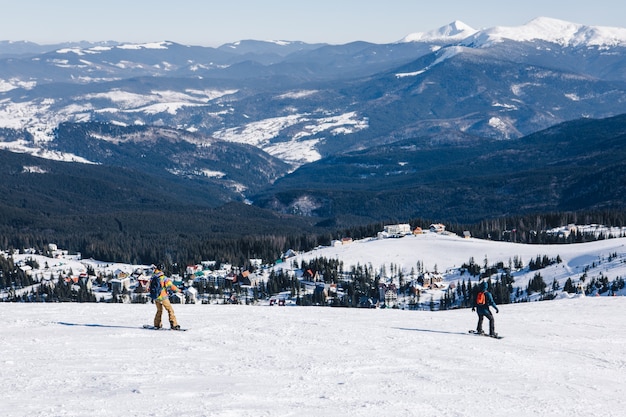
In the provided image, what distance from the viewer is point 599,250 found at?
12938cm

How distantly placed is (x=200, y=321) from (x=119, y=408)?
55.9 feet

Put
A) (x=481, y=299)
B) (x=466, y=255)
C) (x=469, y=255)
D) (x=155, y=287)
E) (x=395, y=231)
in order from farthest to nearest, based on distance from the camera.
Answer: (x=395, y=231) < (x=466, y=255) < (x=469, y=255) < (x=481, y=299) < (x=155, y=287)

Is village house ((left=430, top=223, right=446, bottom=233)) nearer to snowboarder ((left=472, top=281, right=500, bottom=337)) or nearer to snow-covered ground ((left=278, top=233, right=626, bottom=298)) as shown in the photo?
snow-covered ground ((left=278, top=233, right=626, bottom=298))

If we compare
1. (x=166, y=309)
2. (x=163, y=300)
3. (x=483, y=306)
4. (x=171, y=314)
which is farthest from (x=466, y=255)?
(x=163, y=300)

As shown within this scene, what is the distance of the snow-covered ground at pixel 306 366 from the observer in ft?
80.6

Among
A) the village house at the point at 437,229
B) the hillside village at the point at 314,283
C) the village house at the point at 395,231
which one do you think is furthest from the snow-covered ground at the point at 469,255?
the village house at the point at 437,229

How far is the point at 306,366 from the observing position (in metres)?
29.8

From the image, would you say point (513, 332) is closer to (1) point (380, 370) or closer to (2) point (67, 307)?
(1) point (380, 370)

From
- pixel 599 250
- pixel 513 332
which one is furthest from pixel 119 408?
pixel 599 250

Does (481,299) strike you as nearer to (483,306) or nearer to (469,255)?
(483,306)

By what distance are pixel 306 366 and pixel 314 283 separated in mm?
98990

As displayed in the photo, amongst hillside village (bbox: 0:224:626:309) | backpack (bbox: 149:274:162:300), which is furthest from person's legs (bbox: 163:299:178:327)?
hillside village (bbox: 0:224:626:309)

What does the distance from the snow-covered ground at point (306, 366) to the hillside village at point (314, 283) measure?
197 feet

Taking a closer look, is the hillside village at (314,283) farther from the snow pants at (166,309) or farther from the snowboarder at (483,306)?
the snow pants at (166,309)
